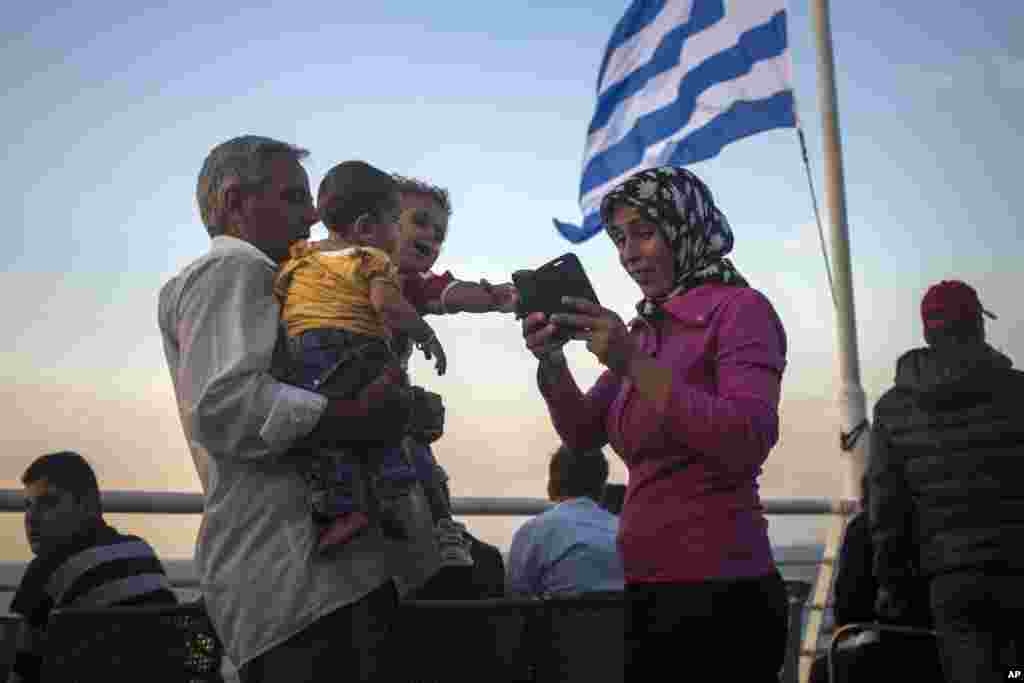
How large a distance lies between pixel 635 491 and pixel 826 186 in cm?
694

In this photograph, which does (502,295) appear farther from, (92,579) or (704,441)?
(92,579)

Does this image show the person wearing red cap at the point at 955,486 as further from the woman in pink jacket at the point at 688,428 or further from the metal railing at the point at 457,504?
the woman in pink jacket at the point at 688,428

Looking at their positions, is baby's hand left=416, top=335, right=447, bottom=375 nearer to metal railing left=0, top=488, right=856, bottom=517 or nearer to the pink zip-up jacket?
the pink zip-up jacket

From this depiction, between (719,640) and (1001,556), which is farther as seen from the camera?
(1001,556)

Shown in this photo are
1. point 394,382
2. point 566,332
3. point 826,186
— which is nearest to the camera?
point 394,382

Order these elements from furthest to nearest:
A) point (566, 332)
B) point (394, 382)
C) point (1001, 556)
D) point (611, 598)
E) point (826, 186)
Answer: point (826, 186)
point (1001, 556)
point (611, 598)
point (566, 332)
point (394, 382)

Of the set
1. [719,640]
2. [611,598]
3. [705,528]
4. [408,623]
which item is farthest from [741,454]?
[408,623]

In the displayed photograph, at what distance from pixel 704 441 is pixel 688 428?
39 mm

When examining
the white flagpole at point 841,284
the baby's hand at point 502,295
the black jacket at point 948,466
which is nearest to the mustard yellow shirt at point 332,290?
the baby's hand at point 502,295

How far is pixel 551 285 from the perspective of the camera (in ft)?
7.92

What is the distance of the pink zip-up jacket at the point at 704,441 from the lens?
2.27 metres

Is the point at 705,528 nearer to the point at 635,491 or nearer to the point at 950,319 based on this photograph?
the point at 635,491

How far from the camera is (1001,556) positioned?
3.51m

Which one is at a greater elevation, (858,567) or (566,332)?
(566,332)
